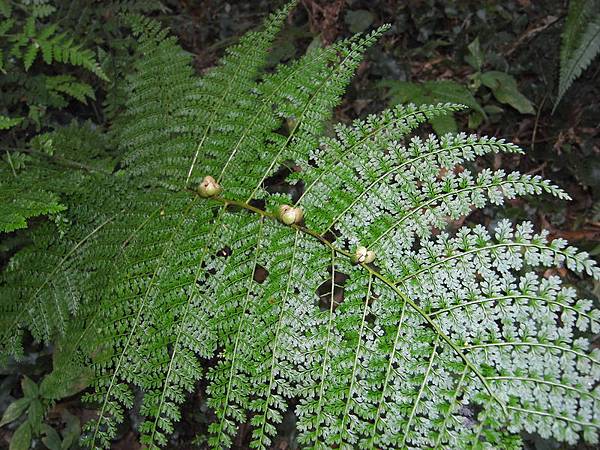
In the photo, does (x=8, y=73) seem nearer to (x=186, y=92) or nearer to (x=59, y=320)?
(x=186, y=92)

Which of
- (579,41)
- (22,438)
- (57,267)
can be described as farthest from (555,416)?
(22,438)

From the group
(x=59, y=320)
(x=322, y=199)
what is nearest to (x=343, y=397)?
(x=322, y=199)

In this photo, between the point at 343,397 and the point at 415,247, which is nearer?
the point at 343,397

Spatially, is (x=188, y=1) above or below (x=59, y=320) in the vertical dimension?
above

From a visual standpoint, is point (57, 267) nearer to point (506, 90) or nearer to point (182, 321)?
point (182, 321)

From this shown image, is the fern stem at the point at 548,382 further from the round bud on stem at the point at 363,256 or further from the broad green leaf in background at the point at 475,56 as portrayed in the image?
the broad green leaf in background at the point at 475,56

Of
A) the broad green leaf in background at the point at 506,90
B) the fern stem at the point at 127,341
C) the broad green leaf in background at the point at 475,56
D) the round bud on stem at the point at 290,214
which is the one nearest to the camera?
the fern stem at the point at 127,341

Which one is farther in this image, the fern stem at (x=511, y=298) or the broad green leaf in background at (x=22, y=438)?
the broad green leaf in background at (x=22, y=438)

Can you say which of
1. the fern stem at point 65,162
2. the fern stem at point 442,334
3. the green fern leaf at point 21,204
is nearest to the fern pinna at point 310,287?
the fern stem at point 442,334
